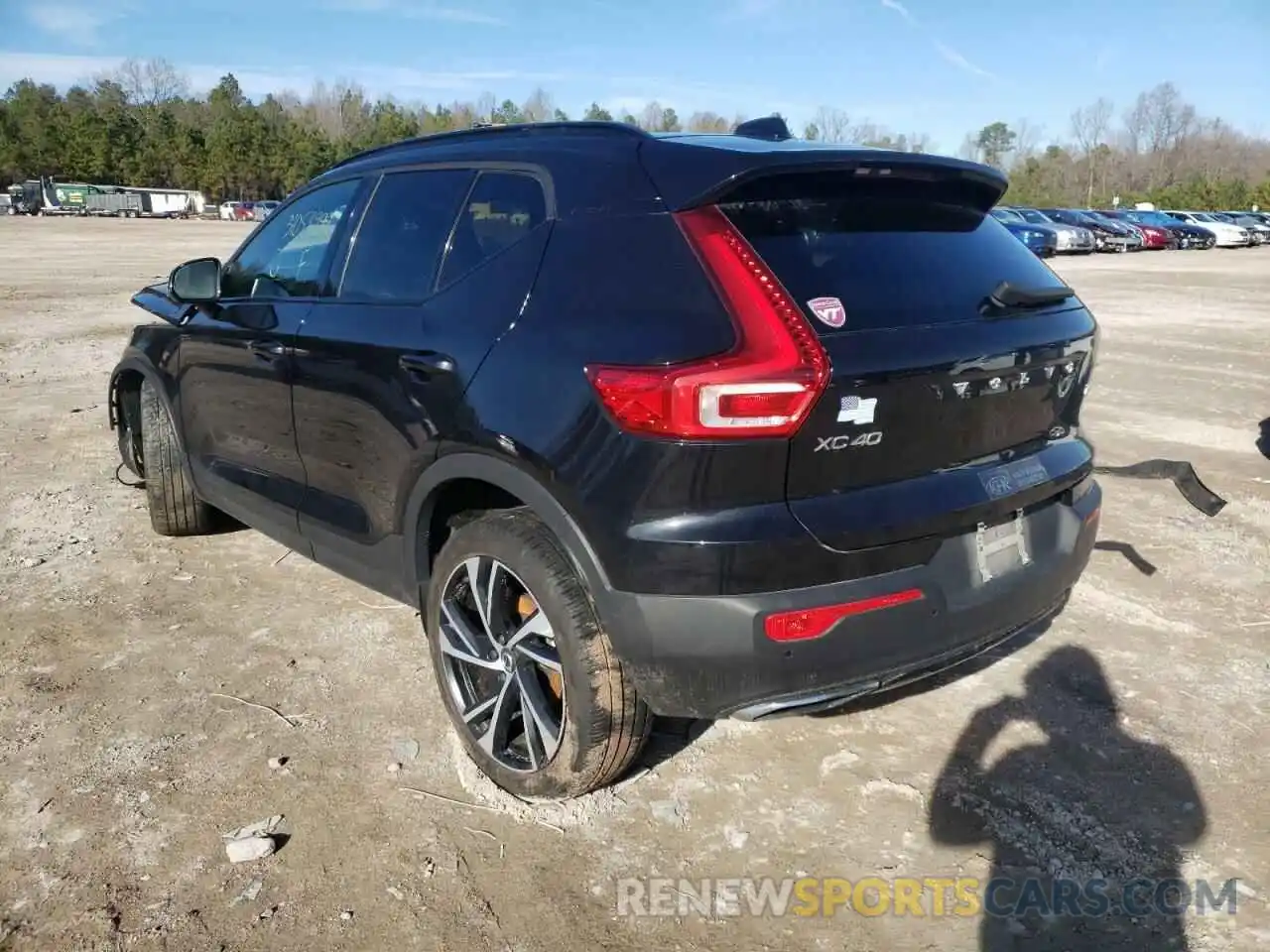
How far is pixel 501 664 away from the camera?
2879 mm

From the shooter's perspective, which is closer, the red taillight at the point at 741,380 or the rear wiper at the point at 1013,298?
the red taillight at the point at 741,380

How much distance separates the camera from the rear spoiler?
7.88 feet

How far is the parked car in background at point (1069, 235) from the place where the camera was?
3462 centimetres

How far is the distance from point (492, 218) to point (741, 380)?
113 cm

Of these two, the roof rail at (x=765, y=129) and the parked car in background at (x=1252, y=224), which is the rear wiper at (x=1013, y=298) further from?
the parked car in background at (x=1252, y=224)

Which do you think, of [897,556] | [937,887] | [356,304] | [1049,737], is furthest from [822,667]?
[356,304]

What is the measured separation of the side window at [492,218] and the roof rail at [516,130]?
19cm

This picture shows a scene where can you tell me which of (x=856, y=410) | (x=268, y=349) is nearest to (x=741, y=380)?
(x=856, y=410)

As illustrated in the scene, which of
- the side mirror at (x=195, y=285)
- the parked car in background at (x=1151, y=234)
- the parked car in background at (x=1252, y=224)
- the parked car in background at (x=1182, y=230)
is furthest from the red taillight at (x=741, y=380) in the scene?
the parked car in background at (x=1252, y=224)

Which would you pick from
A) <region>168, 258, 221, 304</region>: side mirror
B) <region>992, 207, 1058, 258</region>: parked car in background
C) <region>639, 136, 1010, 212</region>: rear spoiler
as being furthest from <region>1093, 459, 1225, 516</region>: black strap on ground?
<region>992, 207, 1058, 258</region>: parked car in background

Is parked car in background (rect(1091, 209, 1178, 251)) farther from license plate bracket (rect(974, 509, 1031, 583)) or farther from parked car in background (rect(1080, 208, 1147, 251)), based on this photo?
license plate bracket (rect(974, 509, 1031, 583))

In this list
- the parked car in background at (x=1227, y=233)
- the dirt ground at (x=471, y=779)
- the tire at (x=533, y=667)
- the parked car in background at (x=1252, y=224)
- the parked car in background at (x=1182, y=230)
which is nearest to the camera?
the dirt ground at (x=471, y=779)

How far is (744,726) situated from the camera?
328 cm

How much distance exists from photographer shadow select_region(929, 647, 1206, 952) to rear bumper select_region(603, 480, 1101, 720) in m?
0.54
